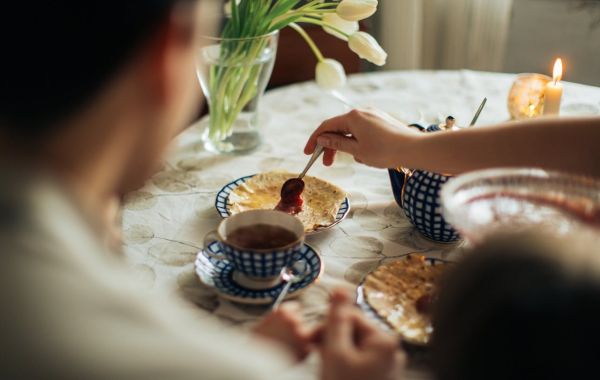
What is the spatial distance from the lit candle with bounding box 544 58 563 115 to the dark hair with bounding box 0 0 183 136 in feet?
3.54

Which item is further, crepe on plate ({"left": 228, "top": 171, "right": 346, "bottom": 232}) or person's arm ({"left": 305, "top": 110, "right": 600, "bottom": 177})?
crepe on plate ({"left": 228, "top": 171, "right": 346, "bottom": 232})

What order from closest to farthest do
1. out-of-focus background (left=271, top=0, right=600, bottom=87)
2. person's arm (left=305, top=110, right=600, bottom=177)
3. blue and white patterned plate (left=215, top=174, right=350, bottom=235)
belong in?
person's arm (left=305, top=110, right=600, bottom=177)
blue and white patterned plate (left=215, top=174, right=350, bottom=235)
out-of-focus background (left=271, top=0, right=600, bottom=87)

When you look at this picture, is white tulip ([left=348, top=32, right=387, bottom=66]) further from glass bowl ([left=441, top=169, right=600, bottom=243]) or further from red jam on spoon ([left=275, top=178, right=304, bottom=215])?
glass bowl ([left=441, top=169, right=600, bottom=243])

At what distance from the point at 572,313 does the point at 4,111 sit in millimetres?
445

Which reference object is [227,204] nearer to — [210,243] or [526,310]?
[210,243]

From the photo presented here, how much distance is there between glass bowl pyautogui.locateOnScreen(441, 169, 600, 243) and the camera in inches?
33.3

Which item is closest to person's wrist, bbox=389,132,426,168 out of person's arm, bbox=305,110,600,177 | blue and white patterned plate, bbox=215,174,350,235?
person's arm, bbox=305,110,600,177

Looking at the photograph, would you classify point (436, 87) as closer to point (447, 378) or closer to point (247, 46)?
point (247, 46)

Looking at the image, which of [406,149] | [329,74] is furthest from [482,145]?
[329,74]

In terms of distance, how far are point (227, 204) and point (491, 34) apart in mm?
2044

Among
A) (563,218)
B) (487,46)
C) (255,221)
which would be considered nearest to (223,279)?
(255,221)

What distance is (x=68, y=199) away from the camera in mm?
548

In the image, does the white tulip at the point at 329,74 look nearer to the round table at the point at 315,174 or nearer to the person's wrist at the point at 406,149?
the round table at the point at 315,174

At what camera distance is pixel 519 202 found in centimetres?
89
